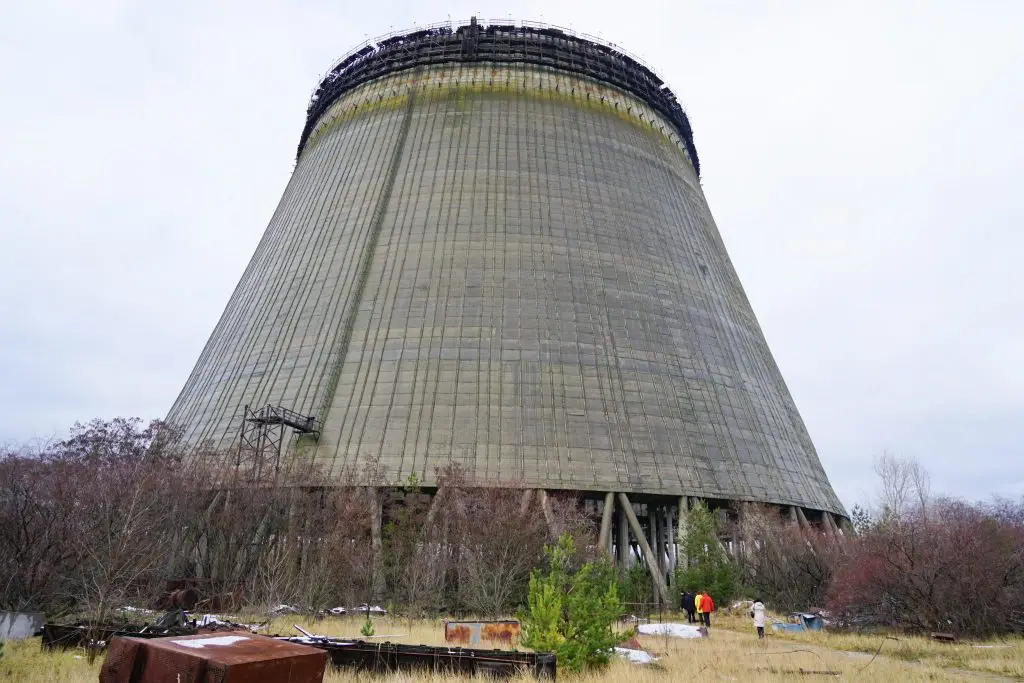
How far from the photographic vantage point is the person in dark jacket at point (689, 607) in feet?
61.6

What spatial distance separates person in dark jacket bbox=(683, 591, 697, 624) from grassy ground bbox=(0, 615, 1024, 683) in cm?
228

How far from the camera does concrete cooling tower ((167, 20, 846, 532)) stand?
861 inches

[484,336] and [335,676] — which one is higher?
[484,336]

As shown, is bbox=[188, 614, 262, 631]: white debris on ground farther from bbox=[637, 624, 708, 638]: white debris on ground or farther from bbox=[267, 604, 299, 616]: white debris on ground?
bbox=[637, 624, 708, 638]: white debris on ground

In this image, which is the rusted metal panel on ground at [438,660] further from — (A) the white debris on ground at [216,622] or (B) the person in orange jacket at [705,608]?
(B) the person in orange jacket at [705,608]

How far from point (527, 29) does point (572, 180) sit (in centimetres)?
1055

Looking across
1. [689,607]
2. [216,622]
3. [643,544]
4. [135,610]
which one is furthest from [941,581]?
[135,610]

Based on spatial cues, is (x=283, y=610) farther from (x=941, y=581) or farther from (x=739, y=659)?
(x=941, y=581)

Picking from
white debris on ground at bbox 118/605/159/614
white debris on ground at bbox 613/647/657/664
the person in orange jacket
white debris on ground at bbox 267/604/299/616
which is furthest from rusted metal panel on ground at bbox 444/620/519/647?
white debris on ground at bbox 118/605/159/614

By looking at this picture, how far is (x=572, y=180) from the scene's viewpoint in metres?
27.8

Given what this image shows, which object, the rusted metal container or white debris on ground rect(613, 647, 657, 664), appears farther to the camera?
white debris on ground rect(613, 647, 657, 664)

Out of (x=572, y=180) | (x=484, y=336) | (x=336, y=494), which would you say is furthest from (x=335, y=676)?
(x=572, y=180)

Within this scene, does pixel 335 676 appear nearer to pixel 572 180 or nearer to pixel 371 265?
pixel 371 265

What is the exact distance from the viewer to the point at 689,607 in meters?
19.7
